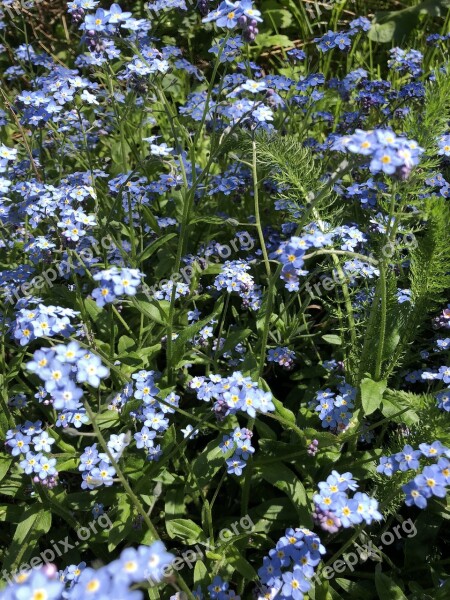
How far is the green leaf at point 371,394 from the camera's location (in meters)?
2.50

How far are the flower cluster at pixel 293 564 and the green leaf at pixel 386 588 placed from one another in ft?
1.22

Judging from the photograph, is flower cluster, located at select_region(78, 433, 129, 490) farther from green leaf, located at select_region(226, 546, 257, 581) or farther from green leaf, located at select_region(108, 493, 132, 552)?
green leaf, located at select_region(226, 546, 257, 581)

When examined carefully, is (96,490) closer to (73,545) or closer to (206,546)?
(73,545)

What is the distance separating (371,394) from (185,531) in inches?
38.6

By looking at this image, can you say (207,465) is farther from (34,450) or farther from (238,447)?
(34,450)

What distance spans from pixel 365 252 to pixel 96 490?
1.94 metres

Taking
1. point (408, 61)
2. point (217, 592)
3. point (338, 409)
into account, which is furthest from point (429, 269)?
point (408, 61)

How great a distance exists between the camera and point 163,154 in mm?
3172

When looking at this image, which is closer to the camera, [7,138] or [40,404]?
[40,404]

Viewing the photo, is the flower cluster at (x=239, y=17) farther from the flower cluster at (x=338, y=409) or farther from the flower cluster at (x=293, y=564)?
the flower cluster at (x=293, y=564)

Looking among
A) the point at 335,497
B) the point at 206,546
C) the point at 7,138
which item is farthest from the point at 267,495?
the point at 7,138

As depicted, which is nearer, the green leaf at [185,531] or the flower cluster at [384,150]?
the flower cluster at [384,150]

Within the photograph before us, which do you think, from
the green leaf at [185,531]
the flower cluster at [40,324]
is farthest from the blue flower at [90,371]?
the green leaf at [185,531]

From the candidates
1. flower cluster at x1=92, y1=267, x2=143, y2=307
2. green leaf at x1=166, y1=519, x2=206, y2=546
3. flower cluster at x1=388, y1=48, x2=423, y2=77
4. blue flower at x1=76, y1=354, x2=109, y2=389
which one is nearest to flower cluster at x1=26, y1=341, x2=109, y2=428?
blue flower at x1=76, y1=354, x2=109, y2=389
